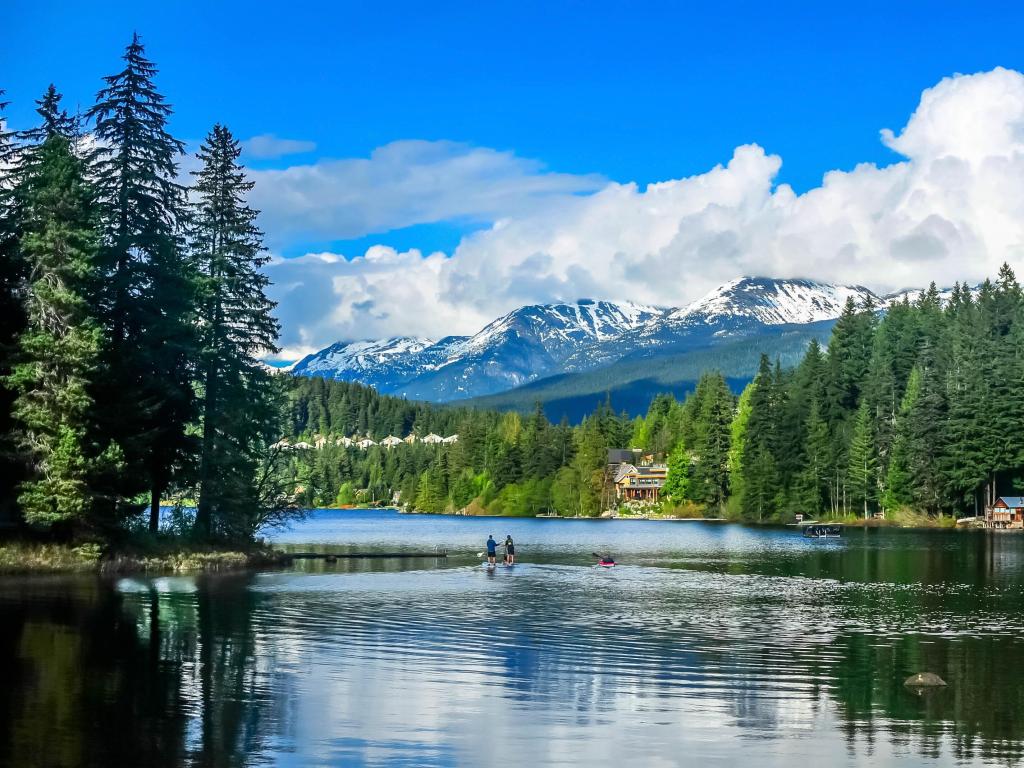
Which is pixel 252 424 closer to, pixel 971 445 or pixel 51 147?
pixel 51 147

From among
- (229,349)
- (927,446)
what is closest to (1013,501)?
(927,446)

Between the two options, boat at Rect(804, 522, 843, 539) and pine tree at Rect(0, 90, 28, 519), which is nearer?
pine tree at Rect(0, 90, 28, 519)

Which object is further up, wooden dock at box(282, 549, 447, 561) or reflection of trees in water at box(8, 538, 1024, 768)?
reflection of trees in water at box(8, 538, 1024, 768)

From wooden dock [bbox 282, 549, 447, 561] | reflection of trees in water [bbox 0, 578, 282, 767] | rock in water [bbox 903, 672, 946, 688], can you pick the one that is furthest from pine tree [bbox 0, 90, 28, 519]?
rock in water [bbox 903, 672, 946, 688]

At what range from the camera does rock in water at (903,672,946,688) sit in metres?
27.0

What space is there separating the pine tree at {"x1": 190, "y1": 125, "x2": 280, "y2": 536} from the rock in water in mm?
40705

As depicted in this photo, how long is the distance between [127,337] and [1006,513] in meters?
117

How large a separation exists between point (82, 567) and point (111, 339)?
36.4ft

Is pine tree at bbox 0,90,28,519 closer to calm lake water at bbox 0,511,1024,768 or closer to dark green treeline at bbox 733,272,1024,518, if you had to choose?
calm lake water at bbox 0,511,1024,768

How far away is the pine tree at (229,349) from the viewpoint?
5975 centimetres

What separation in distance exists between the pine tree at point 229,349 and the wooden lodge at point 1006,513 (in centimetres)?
10553

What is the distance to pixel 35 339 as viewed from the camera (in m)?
48.3

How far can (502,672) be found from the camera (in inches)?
1107

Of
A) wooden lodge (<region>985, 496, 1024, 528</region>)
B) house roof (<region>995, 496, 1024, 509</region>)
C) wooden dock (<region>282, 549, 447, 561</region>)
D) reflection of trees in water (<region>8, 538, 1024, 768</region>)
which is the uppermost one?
house roof (<region>995, 496, 1024, 509</region>)
